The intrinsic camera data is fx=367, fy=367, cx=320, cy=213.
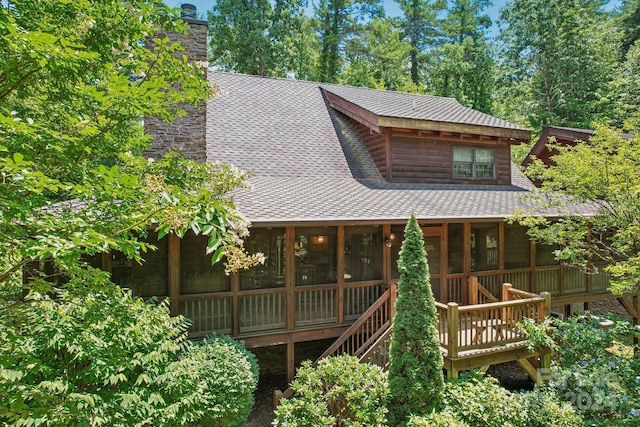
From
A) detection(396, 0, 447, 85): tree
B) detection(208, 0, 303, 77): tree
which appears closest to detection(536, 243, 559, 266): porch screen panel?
detection(208, 0, 303, 77): tree

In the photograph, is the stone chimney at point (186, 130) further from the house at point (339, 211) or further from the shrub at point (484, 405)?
the shrub at point (484, 405)

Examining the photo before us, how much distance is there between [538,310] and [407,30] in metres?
30.9

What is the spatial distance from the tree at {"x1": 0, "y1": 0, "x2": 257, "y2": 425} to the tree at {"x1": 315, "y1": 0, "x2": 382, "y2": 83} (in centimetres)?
2370

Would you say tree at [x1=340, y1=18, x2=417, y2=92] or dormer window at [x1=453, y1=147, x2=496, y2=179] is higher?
tree at [x1=340, y1=18, x2=417, y2=92]

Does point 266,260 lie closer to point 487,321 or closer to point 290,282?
point 290,282

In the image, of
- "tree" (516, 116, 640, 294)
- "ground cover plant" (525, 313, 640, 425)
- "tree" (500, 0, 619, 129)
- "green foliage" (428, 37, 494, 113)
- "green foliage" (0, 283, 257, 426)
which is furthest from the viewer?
"green foliage" (428, 37, 494, 113)

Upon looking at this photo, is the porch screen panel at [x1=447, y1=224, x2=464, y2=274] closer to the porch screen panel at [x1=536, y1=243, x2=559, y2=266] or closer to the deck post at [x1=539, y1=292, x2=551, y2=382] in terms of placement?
the porch screen panel at [x1=536, y1=243, x2=559, y2=266]

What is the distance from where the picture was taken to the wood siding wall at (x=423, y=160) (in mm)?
11211

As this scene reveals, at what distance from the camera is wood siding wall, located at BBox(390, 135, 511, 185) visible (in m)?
11.2

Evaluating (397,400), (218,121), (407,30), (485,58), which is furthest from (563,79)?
(397,400)

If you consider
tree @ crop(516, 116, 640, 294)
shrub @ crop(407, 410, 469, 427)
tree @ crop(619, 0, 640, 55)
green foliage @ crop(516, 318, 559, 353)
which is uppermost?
tree @ crop(619, 0, 640, 55)

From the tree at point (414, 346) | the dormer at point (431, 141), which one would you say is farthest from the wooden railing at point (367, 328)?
the dormer at point (431, 141)

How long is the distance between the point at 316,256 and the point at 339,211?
77.6 inches

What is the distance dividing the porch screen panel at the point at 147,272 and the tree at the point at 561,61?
27852 mm
